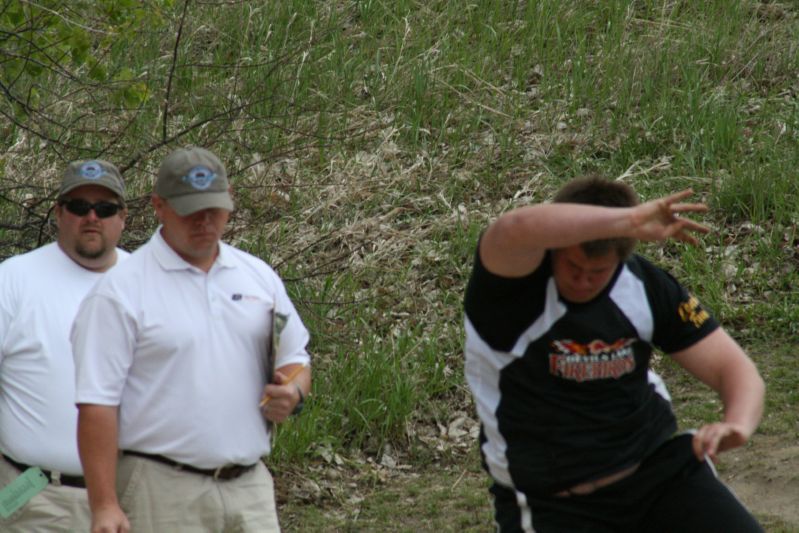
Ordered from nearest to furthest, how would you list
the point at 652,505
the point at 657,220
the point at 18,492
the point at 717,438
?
the point at 657,220
the point at 717,438
the point at 652,505
the point at 18,492

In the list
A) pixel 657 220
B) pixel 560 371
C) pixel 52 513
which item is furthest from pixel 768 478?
pixel 52 513

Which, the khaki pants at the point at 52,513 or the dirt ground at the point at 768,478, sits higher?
the khaki pants at the point at 52,513

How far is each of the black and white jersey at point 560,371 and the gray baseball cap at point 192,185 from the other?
879 mm

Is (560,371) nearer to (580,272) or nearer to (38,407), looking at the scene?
(580,272)

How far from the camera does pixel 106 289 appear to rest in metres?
3.64

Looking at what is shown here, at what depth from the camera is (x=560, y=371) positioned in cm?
338

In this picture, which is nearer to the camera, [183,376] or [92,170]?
[183,376]

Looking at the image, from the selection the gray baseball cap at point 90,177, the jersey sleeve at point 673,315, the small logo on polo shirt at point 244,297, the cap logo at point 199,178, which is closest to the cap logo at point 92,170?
the gray baseball cap at point 90,177

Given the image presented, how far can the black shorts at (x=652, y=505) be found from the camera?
3.43 metres

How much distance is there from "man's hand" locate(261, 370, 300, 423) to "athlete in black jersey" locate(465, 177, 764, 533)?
57cm

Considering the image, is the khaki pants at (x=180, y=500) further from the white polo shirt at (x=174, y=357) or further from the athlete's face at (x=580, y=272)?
the athlete's face at (x=580, y=272)

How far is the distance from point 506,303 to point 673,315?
545mm

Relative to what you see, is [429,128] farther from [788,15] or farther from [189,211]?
[189,211]

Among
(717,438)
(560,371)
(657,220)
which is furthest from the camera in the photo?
(560,371)
